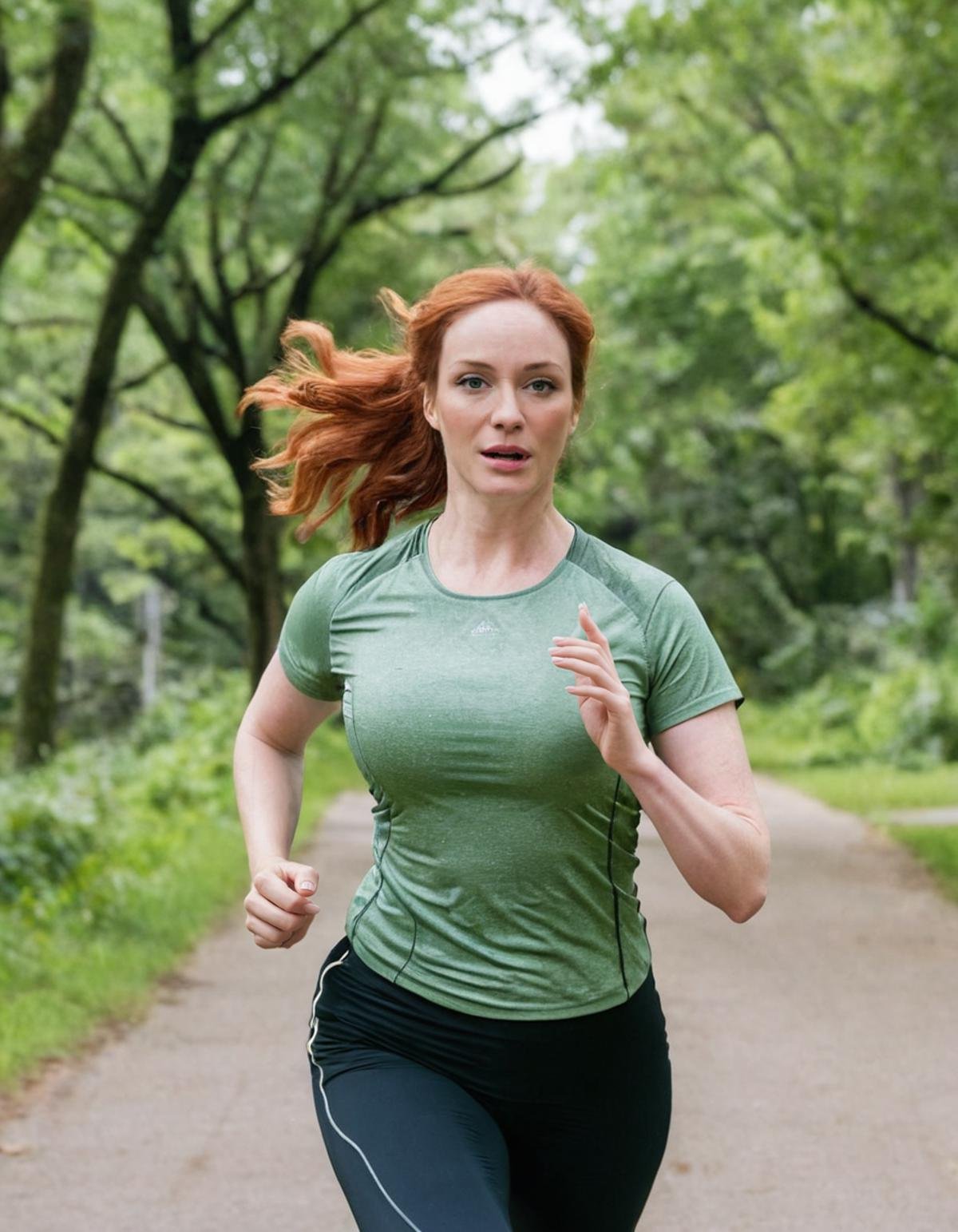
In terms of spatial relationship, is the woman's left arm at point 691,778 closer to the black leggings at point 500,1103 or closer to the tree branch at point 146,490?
the black leggings at point 500,1103

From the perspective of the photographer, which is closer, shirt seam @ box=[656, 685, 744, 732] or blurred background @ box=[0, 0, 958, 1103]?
shirt seam @ box=[656, 685, 744, 732]

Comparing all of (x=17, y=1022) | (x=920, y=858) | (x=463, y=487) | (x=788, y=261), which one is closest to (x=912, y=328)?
(x=788, y=261)

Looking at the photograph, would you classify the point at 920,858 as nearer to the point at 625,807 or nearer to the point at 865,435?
the point at 865,435

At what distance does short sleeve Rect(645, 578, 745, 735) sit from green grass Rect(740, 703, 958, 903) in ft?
32.8

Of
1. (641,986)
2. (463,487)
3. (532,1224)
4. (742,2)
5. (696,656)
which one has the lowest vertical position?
(532,1224)

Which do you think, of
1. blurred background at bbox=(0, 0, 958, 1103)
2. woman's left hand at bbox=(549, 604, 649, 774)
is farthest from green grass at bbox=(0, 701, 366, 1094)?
woman's left hand at bbox=(549, 604, 649, 774)

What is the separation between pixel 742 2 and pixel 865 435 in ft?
25.4

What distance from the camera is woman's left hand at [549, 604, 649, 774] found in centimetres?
241

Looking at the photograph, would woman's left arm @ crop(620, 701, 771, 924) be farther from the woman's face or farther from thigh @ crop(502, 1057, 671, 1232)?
the woman's face

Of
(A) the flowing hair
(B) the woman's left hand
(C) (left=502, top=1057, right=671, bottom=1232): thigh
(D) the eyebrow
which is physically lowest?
(C) (left=502, top=1057, right=671, bottom=1232): thigh

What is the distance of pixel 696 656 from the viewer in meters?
Answer: 2.74

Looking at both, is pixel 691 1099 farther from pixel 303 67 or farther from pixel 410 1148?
pixel 303 67

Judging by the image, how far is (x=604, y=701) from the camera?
2412 millimetres

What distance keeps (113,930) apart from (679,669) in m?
7.43
